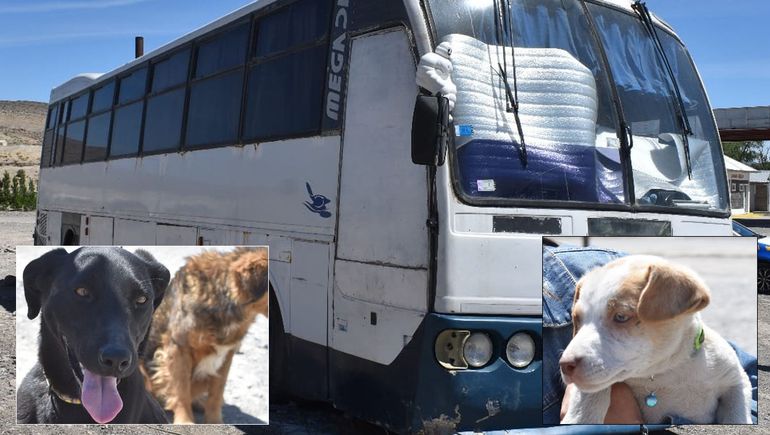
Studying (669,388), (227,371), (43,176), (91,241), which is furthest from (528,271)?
(43,176)

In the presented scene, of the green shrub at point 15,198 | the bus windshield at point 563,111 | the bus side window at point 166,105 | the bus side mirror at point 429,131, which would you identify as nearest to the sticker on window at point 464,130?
the bus windshield at point 563,111

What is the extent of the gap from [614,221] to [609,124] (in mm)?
627

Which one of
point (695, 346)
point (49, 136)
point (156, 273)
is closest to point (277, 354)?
point (156, 273)

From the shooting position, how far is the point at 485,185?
464 centimetres

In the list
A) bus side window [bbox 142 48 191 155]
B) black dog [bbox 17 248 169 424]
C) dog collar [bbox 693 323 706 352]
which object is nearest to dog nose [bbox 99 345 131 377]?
black dog [bbox 17 248 169 424]

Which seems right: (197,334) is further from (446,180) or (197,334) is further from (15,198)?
(15,198)

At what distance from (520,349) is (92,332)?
7.79 ft

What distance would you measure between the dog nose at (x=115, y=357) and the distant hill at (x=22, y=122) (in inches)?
3209

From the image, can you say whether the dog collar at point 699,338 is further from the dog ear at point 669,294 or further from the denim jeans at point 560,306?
the denim jeans at point 560,306

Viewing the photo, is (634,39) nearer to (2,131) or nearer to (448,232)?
(448,232)

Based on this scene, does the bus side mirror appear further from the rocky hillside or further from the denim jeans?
the rocky hillside

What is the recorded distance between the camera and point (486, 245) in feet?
14.8

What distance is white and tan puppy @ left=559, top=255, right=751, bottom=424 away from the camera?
3.84 m

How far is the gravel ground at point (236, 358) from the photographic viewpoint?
4684 mm
